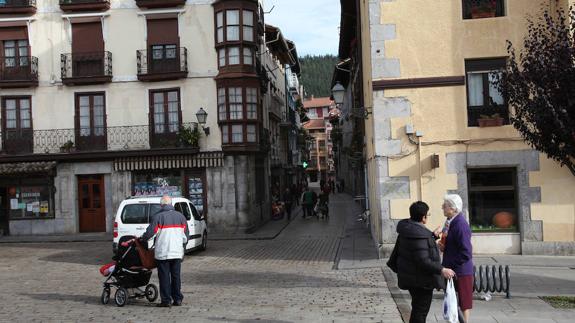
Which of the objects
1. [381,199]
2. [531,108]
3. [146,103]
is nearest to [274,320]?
[531,108]

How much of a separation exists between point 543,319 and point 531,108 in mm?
3221

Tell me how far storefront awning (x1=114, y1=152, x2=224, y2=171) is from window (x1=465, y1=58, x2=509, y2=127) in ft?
40.5

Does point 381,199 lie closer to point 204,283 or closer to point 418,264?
point 204,283

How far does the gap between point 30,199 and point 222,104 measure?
944 centimetres

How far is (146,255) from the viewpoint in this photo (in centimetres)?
957

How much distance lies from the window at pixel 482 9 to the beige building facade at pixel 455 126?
2 cm

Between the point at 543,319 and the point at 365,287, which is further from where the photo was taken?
the point at 365,287

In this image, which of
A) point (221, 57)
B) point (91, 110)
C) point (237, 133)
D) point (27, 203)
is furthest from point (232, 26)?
point (27, 203)

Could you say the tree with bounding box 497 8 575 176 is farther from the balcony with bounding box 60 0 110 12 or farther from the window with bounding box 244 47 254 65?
the balcony with bounding box 60 0 110 12

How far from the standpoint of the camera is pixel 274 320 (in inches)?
320

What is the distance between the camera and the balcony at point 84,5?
24.5 metres

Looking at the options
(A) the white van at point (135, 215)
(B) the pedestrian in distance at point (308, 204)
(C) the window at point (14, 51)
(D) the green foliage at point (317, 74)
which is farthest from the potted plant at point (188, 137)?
(D) the green foliage at point (317, 74)

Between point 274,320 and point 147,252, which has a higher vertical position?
point 147,252

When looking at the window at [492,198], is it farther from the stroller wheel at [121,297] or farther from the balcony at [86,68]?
the balcony at [86,68]
